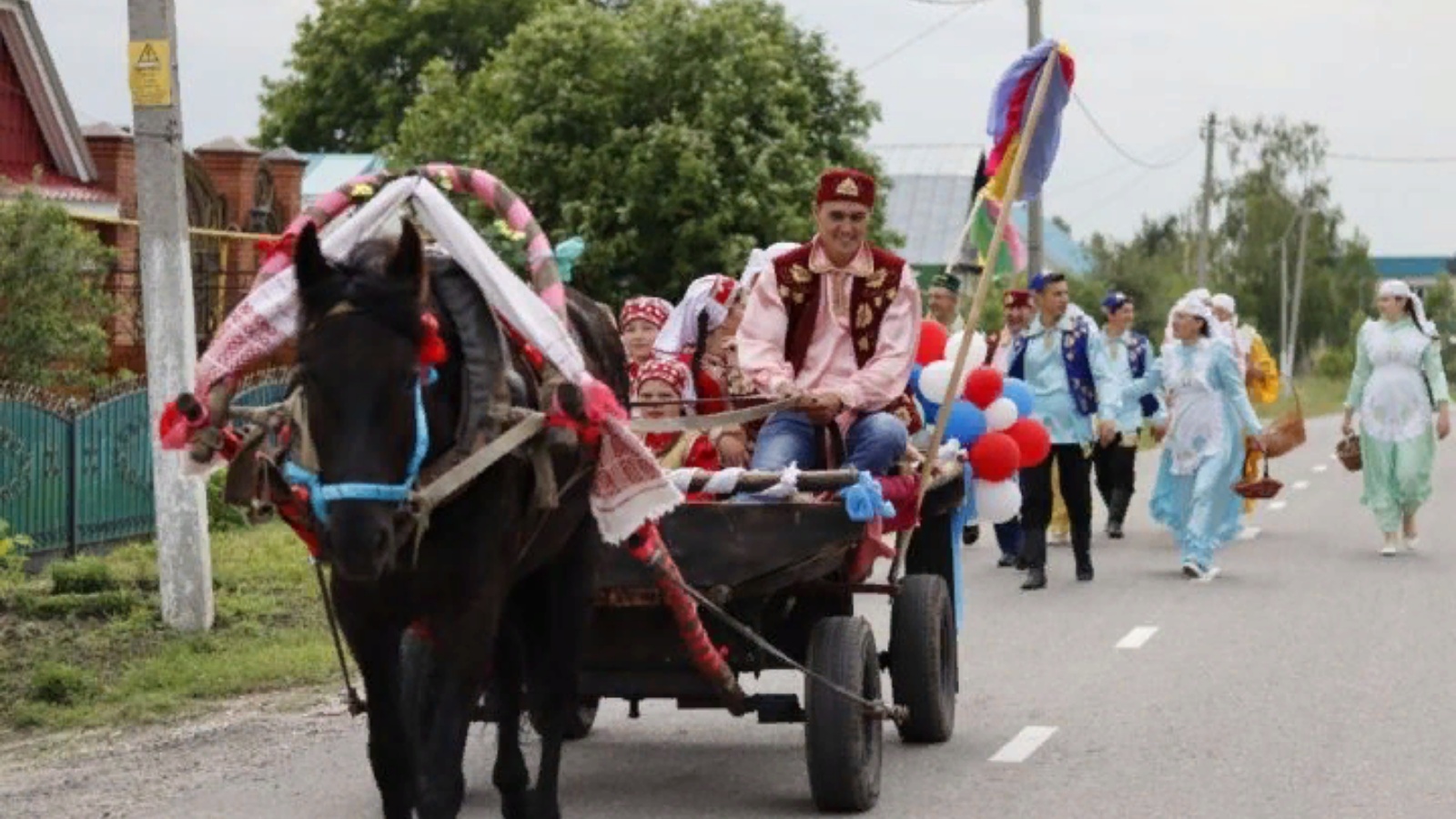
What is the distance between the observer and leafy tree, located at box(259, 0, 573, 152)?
68.9 metres

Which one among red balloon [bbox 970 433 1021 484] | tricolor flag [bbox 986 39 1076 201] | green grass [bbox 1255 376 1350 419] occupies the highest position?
tricolor flag [bbox 986 39 1076 201]

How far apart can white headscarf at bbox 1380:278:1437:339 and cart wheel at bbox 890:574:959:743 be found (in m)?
10.6

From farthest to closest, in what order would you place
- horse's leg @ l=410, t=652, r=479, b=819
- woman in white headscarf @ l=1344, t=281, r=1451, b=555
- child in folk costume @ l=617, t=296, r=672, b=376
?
woman in white headscarf @ l=1344, t=281, r=1451, b=555 < child in folk costume @ l=617, t=296, r=672, b=376 < horse's leg @ l=410, t=652, r=479, b=819

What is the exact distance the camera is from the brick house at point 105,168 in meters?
30.8

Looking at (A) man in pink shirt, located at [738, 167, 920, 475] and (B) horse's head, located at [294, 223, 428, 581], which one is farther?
(A) man in pink shirt, located at [738, 167, 920, 475]

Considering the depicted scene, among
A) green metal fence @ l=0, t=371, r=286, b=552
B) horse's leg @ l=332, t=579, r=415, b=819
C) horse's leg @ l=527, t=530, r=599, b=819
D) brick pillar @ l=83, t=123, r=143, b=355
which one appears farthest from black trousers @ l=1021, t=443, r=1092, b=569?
horse's leg @ l=332, t=579, r=415, b=819

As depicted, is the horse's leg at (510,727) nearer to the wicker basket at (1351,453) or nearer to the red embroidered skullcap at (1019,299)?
the red embroidered skullcap at (1019,299)

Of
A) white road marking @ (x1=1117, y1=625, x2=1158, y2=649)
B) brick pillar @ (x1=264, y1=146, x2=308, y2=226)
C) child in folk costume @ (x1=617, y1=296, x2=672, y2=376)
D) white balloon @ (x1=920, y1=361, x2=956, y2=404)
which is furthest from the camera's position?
brick pillar @ (x1=264, y1=146, x2=308, y2=226)

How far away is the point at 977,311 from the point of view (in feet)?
36.2

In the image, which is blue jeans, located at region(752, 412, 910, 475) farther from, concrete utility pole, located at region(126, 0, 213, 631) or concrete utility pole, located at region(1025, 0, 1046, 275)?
concrete utility pole, located at region(1025, 0, 1046, 275)

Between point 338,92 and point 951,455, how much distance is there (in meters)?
61.0

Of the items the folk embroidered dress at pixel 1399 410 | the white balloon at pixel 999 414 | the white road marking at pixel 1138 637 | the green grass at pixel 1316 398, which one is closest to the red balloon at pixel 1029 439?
the white balloon at pixel 999 414

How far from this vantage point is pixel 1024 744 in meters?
11.2

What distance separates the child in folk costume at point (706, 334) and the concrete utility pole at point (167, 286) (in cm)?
374
